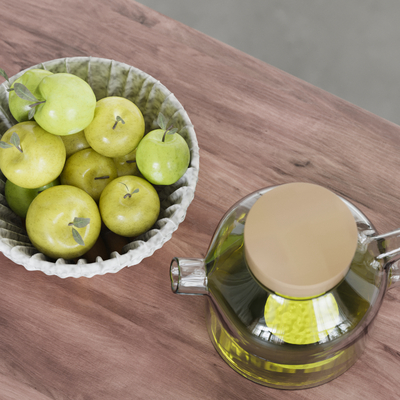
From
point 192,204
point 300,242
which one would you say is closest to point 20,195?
point 192,204

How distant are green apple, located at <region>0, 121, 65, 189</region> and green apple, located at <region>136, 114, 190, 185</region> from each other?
3.4 inches

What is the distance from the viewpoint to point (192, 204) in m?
0.52

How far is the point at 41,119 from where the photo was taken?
41cm

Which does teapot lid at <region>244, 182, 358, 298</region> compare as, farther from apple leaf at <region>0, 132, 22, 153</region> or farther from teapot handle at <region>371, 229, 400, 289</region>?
apple leaf at <region>0, 132, 22, 153</region>

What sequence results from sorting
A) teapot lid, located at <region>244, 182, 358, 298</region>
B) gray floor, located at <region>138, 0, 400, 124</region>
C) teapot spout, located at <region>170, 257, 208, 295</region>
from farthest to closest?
gray floor, located at <region>138, 0, 400, 124</region> < teapot spout, located at <region>170, 257, 208, 295</region> < teapot lid, located at <region>244, 182, 358, 298</region>

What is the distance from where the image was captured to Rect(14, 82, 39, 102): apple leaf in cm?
38

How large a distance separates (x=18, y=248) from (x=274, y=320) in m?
0.25

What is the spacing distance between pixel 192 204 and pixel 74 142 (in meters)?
0.16

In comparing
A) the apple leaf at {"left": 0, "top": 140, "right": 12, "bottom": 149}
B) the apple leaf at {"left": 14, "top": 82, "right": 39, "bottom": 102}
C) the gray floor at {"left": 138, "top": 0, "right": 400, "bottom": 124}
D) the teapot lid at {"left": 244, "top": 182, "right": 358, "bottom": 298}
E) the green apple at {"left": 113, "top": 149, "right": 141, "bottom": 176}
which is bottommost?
the gray floor at {"left": 138, "top": 0, "right": 400, "bottom": 124}

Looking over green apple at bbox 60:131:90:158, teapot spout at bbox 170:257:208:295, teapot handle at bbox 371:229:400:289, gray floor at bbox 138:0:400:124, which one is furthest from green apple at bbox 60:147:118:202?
gray floor at bbox 138:0:400:124

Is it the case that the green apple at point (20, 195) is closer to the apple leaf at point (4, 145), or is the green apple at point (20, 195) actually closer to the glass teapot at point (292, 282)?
the apple leaf at point (4, 145)

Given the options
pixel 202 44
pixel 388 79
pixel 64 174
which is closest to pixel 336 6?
pixel 388 79

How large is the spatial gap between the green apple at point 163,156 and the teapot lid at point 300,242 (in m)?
0.13

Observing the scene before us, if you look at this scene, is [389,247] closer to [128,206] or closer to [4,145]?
[128,206]
